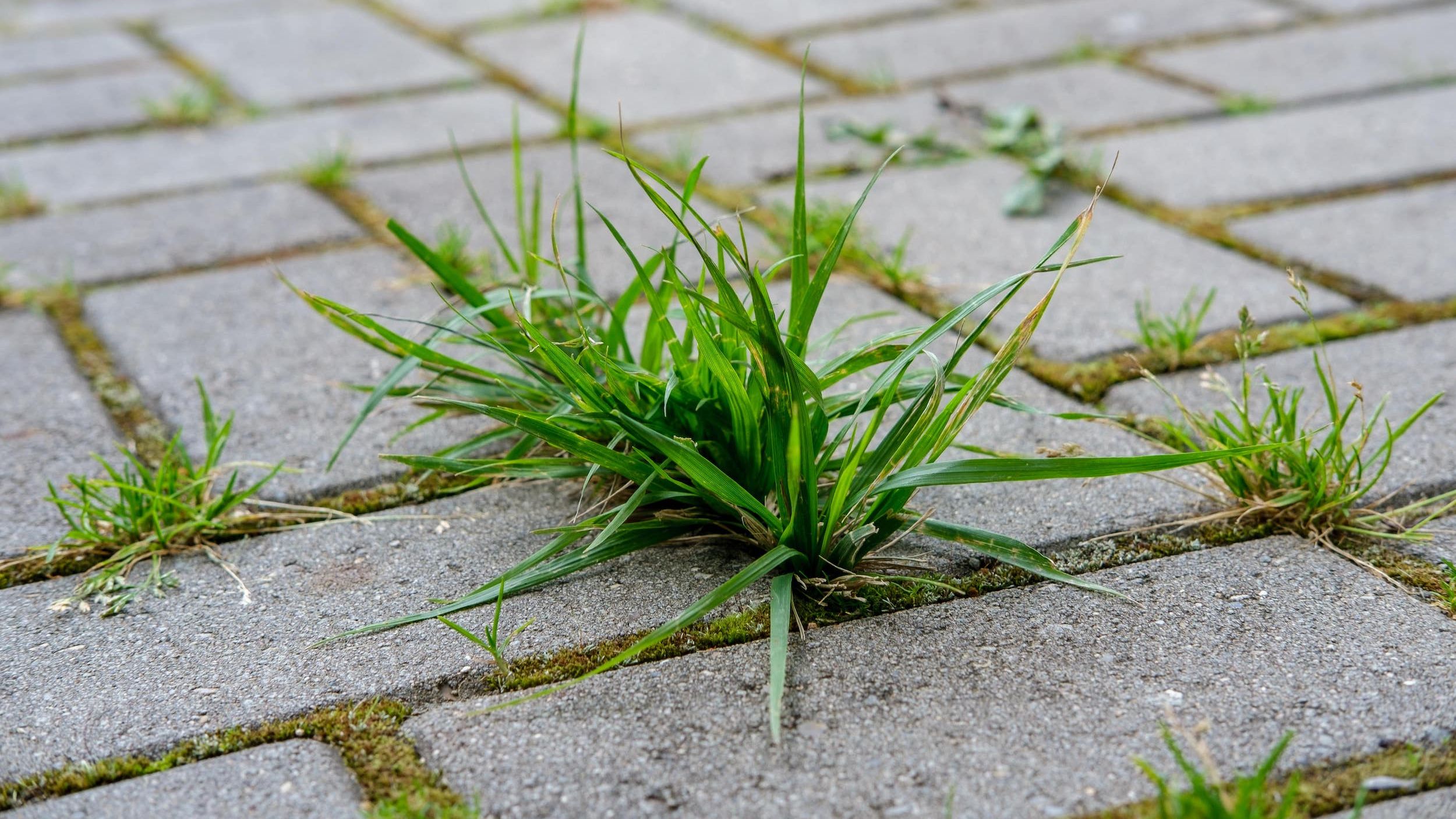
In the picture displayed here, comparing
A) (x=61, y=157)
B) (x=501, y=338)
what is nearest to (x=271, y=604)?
(x=501, y=338)

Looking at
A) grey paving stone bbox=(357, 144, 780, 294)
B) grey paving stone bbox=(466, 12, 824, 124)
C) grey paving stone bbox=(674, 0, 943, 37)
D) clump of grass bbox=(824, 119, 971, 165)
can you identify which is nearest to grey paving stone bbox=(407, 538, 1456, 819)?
grey paving stone bbox=(357, 144, 780, 294)

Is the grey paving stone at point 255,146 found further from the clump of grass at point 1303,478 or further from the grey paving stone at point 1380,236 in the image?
the clump of grass at point 1303,478

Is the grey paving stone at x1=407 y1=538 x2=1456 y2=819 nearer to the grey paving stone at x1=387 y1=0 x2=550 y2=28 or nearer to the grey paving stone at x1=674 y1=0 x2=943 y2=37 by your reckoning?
the grey paving stone at x1=674 y1=0 x2=943 y2=37

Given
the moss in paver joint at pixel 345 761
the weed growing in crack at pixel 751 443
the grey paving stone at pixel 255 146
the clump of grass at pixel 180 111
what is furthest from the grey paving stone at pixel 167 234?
the moss in paver joint at pixel 345 761

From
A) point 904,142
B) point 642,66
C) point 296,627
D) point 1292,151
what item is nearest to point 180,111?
point 642,66

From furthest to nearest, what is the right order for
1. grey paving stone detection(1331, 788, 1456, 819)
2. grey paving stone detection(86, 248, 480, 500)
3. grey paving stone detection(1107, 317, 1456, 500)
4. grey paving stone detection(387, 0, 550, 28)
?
grey paving stone detection(387, 0, 550, 28), grey paving stone detection(86, 248, 480, 500), grey paving stone detection(1107, 317, 1456, 500), grey paving stone detection(1331, 788, 1456, 819)

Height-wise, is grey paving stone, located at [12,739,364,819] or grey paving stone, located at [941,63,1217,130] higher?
grey paving stone, located at [941,63,1217,130]
